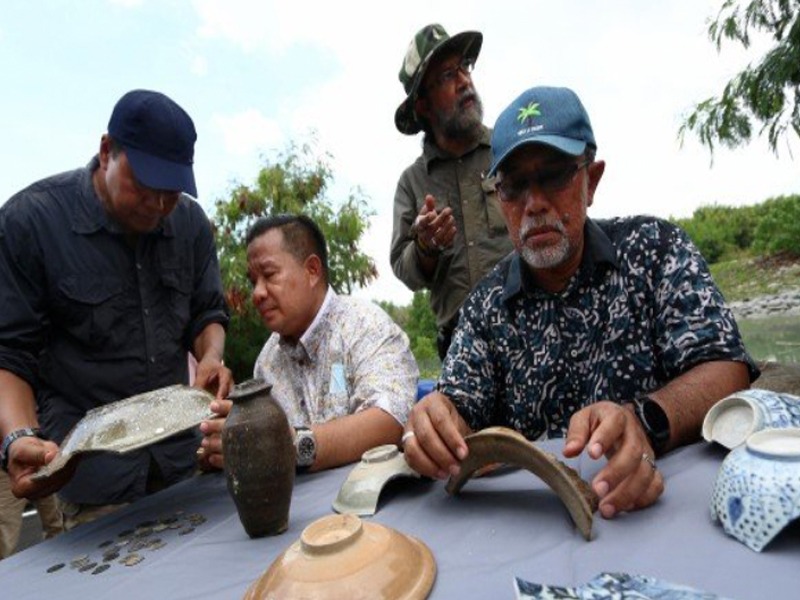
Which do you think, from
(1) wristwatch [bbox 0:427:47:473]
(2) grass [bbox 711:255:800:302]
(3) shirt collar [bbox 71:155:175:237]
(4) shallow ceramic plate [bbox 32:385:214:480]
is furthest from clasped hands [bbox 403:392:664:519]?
(2) grass [bbox 711:255:800:302]

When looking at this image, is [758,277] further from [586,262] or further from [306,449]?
[306,449]

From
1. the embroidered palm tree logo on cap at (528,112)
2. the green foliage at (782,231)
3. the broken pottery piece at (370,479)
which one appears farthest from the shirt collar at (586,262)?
the green foliage at (782,231)

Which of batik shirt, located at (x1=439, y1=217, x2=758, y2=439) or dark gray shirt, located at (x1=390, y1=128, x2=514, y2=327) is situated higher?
dark gray shirt, located at (x1=390, y1=128, x2=514, y2=327)

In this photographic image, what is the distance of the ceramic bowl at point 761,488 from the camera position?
1059 millimetres

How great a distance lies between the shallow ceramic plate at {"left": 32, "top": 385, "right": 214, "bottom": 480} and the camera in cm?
168

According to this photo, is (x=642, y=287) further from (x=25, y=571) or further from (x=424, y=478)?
(x=25, y=571)

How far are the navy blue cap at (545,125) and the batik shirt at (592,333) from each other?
30 centimetres

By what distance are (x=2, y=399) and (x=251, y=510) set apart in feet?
3.43

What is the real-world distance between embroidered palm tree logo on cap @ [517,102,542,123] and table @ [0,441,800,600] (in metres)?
0.97

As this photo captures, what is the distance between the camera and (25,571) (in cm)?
165

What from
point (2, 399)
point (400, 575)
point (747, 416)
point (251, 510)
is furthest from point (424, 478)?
point (2, 399)

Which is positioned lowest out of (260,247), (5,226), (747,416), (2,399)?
(747,416)

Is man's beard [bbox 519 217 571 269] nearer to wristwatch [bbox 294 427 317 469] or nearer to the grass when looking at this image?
wristwatch [bbox 294 427 317 469]

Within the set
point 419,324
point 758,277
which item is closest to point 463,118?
point 419,324
